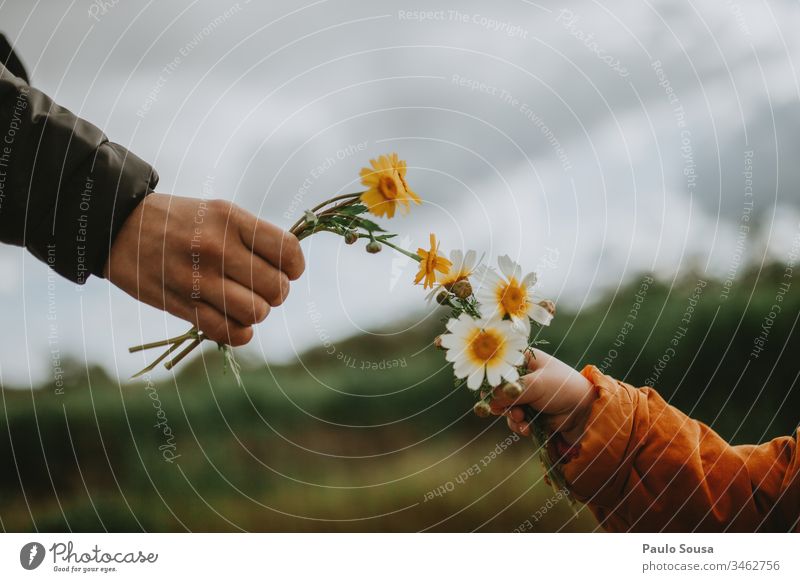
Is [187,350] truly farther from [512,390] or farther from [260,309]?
[512,390]

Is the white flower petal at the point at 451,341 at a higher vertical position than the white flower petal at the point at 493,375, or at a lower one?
higher

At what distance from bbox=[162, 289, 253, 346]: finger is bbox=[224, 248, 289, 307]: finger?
30mm

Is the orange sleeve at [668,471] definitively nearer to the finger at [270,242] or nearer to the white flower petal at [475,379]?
the white flower petal at [475,379]

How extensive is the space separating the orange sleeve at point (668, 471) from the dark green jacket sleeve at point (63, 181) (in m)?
0.39

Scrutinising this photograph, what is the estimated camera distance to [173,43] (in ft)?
2.11

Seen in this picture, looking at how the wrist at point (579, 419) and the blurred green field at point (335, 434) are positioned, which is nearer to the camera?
the wrist at point (579, 419)

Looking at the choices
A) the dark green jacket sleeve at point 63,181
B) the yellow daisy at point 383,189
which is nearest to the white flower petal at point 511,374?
the yellow daisy at point 383,189

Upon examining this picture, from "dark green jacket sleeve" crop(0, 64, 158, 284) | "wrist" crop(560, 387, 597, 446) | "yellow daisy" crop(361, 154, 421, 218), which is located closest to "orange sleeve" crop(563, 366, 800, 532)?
"wrist" crop(560, 387, 597, 446)

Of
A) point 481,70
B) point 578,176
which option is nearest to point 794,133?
point 578,176

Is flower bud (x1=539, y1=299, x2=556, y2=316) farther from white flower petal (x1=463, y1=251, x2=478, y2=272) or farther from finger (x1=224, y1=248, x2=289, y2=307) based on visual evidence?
finger (x1=224, y1=248, x2=289, y2=307)

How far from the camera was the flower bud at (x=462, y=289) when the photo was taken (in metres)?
0.48

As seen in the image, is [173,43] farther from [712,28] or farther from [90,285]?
[712,28]

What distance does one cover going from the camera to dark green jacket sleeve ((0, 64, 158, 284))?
1.55 ft

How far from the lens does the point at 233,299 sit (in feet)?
1.51
